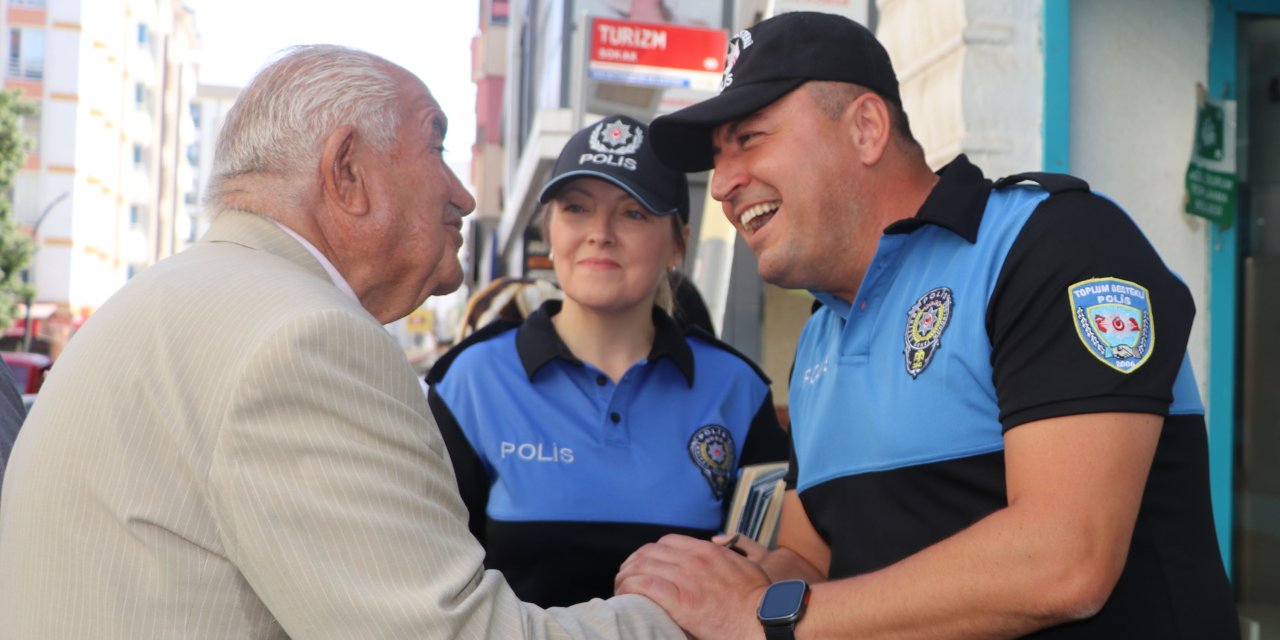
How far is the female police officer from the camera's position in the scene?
2.93 m

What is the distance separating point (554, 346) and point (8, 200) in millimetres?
38840

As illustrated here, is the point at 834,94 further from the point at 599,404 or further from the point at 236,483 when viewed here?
the point at 236,483

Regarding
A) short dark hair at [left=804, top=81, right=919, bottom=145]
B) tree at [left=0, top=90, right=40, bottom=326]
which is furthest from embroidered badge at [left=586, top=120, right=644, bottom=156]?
tree at [left=0, top=90, right=40, bottom=326]

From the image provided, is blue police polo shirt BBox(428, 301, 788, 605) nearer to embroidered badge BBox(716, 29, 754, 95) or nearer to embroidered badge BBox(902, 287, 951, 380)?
embroidered badge BBox(716, 29, 754, 95)

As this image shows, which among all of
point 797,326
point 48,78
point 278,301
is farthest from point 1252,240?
point 48,78

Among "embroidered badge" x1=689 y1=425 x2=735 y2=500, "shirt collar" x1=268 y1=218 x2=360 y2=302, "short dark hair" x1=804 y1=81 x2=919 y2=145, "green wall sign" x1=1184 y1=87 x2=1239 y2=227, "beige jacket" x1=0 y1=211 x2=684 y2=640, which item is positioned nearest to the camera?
"beige jacket" x1=0 y1=211 x2=684 y2=640

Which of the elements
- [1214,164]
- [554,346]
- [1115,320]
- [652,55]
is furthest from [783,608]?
[652,55]

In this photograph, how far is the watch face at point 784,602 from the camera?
209 centimetres

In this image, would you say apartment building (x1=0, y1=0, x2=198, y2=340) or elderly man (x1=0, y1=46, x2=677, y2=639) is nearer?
elderly man (x1=0, y1=46, x2=677, y2=639)

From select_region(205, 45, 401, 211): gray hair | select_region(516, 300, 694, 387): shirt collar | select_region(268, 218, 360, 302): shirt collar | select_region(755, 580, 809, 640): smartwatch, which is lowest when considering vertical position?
select_region(755, 580, 809, 640): smartwatch

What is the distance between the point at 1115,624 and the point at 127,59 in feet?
231

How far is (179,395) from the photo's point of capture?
65.6 inches

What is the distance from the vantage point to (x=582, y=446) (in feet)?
9.87

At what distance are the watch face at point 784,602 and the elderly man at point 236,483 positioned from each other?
1.55ft
